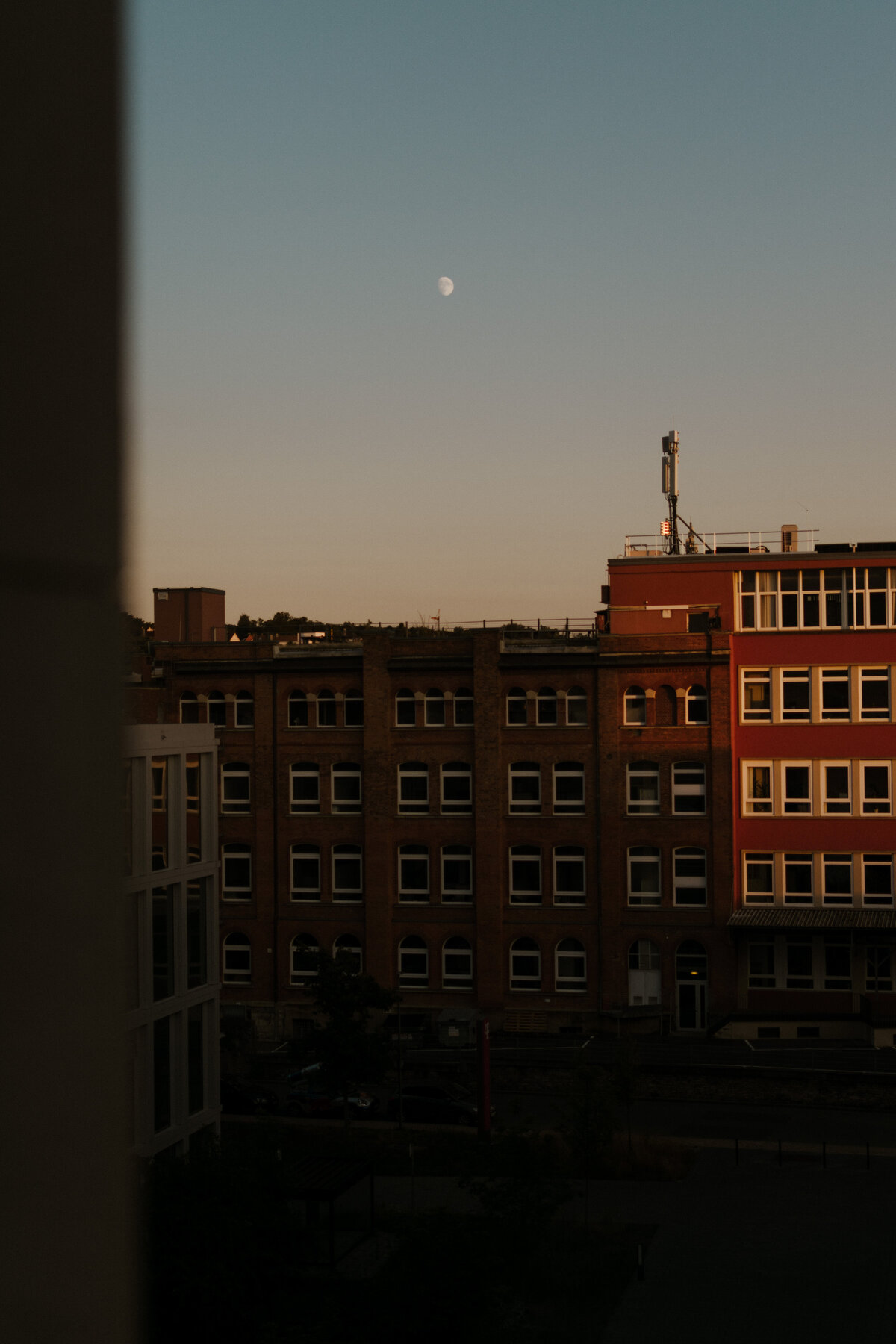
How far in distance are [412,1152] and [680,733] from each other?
17.1 meters

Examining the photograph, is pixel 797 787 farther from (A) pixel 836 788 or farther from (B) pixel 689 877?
(B) pixel 689 877

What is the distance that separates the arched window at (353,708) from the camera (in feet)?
151

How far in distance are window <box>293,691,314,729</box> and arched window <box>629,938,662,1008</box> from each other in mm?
13554

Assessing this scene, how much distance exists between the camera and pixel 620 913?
4328cm

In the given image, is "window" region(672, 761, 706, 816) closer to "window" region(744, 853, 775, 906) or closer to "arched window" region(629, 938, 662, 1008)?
"window" region(744, 853, 775, 906)

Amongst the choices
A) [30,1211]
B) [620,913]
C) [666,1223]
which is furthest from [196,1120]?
[30,1211]

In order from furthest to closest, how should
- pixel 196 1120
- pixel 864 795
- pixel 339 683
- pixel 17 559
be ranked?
pixel 339 683
pixel 864 795
pixel 196 1120
pixel 17 559

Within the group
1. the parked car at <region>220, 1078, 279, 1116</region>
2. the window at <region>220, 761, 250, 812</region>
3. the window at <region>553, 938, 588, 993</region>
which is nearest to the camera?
the parked car at <region>220, 1078, 279, 1116</region>

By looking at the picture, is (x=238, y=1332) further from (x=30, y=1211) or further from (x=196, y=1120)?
(x=30, y=1211)

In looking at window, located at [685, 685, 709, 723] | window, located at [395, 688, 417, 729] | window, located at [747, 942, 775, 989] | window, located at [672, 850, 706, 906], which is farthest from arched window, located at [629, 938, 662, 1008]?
window, located at [395, 688, 417, 729]

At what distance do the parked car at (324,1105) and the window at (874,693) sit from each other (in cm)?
1977

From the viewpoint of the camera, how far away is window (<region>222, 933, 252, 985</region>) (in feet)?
150

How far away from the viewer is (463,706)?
45.3 metres

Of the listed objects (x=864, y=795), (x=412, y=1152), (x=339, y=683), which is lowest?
(x=412, y=1152)
